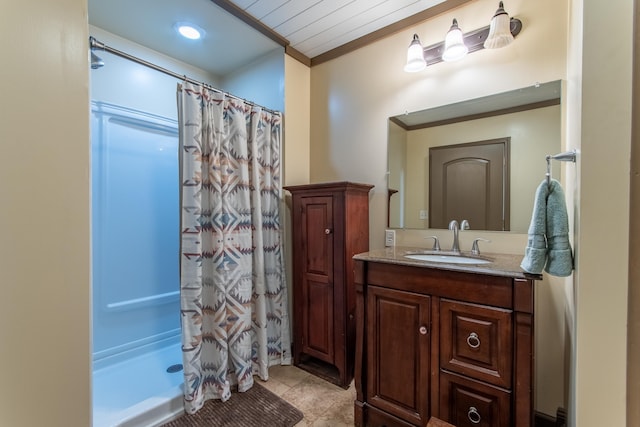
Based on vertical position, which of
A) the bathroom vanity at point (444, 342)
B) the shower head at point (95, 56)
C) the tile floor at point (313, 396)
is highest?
the shower head at point (95, 56)

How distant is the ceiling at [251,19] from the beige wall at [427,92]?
0.50 feet

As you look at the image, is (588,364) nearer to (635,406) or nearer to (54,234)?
(635,406)

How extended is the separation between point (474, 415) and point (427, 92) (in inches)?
70.2

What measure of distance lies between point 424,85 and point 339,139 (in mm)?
714

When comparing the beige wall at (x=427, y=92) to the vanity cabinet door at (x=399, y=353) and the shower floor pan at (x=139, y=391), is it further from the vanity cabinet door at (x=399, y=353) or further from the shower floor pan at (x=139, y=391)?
the shower floor pan at (x=139, y=391)

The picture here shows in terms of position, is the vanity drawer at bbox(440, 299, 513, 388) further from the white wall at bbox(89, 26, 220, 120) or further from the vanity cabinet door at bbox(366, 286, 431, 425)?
the white wall at bbox(89, 26, 220, 120)

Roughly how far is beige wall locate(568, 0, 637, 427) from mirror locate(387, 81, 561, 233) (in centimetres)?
95

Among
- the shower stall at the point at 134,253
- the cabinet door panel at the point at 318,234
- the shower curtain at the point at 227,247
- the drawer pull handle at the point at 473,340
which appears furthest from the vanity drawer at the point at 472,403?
the shower stall at the point at 134,253

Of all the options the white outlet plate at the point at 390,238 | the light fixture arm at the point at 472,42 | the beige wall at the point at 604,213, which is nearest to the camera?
the beige wall at the point at 604,213

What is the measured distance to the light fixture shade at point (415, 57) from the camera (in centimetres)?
174

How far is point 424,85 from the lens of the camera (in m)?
1.83

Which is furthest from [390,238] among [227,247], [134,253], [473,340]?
[134,253]

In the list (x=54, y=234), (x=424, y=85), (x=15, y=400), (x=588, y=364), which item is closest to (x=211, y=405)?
(x=15, y=400)

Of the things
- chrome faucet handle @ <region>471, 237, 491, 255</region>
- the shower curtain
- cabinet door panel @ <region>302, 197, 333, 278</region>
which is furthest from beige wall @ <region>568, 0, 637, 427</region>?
the shower curtain
